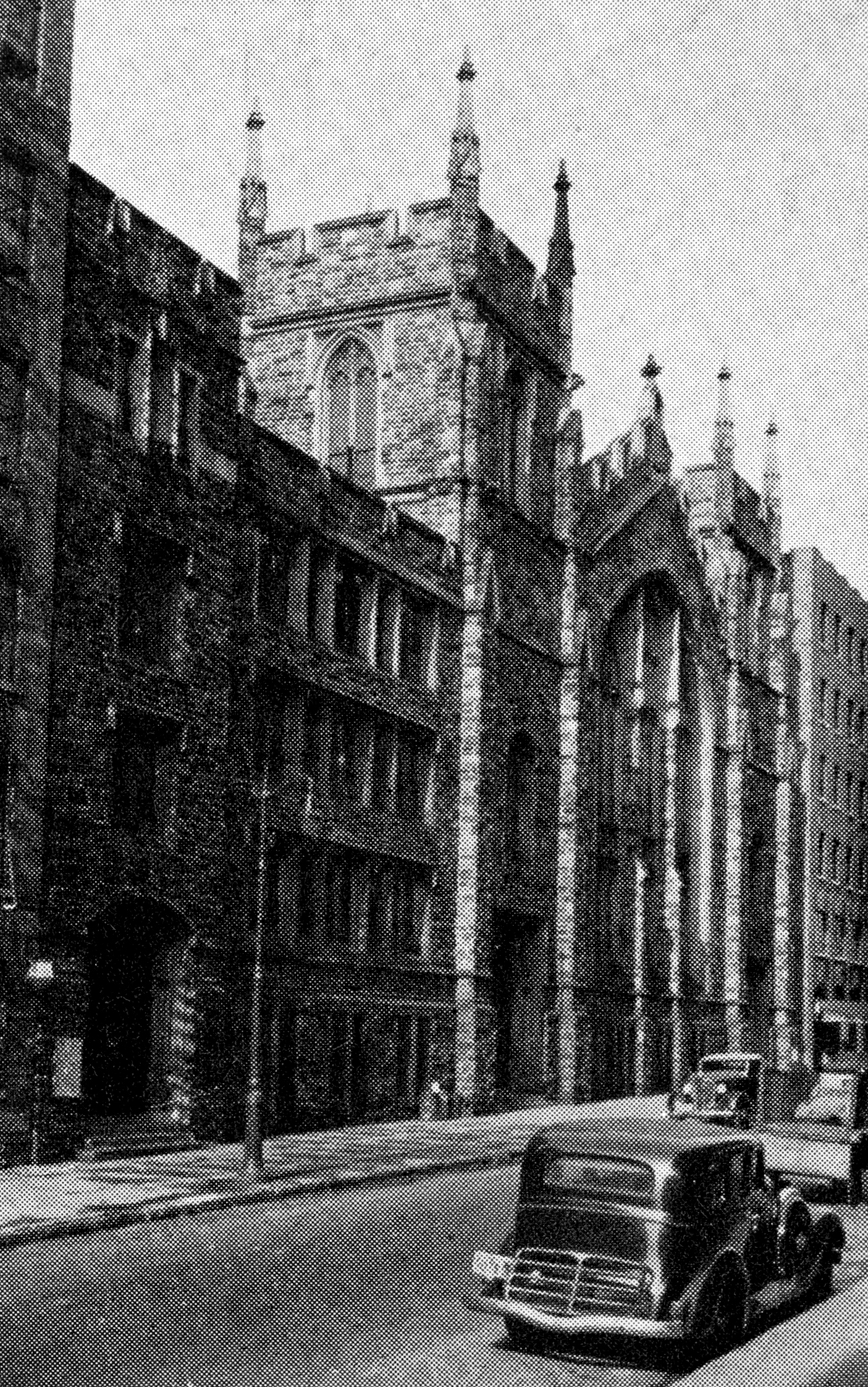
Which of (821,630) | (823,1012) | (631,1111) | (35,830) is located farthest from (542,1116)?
(821,630)

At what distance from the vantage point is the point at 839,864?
80.1 m

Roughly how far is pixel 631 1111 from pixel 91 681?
24.0 meters

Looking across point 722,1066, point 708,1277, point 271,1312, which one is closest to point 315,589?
point 722,1066

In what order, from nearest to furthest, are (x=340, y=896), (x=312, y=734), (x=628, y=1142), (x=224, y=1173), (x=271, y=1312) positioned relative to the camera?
1. (x=628, y=1142)
2. (x=271, y=1312)
3. (x=224, y=1173)
4. (x=312, y=734)
5. (x=340, y=896)

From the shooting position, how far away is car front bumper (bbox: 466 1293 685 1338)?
1408 cm

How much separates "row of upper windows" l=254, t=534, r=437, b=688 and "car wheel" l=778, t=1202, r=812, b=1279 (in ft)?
72.5

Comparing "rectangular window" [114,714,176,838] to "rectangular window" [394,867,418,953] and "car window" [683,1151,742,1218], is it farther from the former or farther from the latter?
"car window" [683,1151,742,1218]

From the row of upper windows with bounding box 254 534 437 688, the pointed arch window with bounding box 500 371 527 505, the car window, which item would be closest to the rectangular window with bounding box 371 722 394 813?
the row of upper windows with bounding box 254 534 437 688

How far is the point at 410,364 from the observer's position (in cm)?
4928

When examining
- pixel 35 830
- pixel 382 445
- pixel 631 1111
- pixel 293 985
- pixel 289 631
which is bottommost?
pixel 631 1111

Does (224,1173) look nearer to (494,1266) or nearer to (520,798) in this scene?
(494,1266)

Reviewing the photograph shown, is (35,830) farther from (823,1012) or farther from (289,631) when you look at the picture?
(823,1012)

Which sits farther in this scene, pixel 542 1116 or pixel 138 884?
pixel 542 1116

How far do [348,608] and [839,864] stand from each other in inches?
1747
